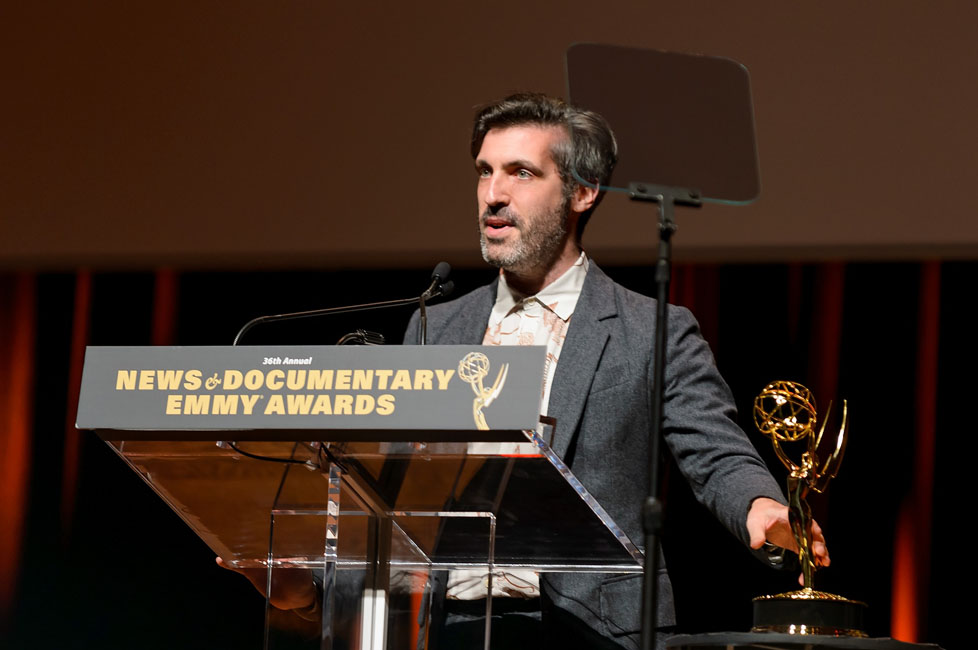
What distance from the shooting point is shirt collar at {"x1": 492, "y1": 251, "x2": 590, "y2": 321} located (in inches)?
94.3

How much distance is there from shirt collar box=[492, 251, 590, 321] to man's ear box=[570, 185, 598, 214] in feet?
0.50

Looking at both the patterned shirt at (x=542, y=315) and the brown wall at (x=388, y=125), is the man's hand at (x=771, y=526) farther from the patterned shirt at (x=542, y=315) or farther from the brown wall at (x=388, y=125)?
the brown wall at (x=388, y=125)

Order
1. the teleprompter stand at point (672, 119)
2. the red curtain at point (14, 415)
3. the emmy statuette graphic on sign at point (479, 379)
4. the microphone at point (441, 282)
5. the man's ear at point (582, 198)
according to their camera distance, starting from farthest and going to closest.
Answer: the red curtain at point (14, 415), the man's ear at point (582, 198), the microphone at point (441, 282), the teleprompter stand at point (672, 119), the emmy statuette graphic on sign at point (479, 379)

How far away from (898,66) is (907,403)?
3.31 ft

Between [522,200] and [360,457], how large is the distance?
110cm

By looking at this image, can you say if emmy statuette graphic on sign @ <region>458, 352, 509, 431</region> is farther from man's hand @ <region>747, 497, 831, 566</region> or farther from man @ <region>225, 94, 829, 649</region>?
man's hand @ <region>747, 497, 831, 566</region>

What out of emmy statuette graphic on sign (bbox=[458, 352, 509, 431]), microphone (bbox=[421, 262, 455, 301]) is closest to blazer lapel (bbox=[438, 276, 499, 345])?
microphone (bbox=[421, 262, 455, 301])

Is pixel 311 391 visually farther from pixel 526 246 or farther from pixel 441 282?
pixel 526 246

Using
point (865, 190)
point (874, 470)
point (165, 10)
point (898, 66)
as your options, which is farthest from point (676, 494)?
point (165, 10)

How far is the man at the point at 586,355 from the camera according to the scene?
1.90m

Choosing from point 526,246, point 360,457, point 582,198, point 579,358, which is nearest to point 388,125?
point 582,198

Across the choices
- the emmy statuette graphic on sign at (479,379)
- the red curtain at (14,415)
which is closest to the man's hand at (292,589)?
the emmy statuette graphic on sign at (479,379)

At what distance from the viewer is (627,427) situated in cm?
215

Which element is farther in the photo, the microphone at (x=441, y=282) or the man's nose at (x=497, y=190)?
the man's nose at (x=497, y=190)
